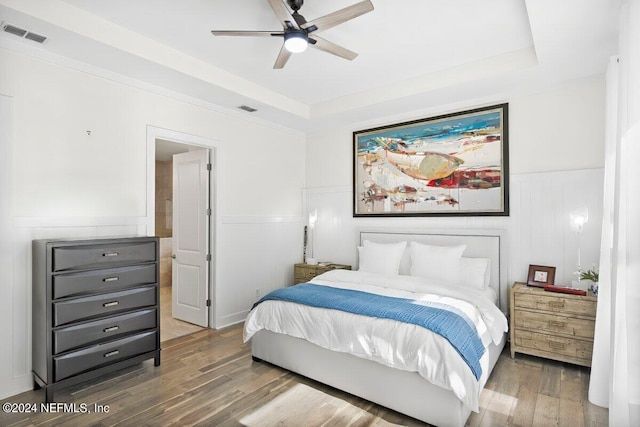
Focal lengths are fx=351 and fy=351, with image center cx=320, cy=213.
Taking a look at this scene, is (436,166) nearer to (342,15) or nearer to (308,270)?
(308,270)

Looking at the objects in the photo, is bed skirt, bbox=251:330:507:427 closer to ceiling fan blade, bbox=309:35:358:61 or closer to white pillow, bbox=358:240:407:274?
white pillow, bbox=358:240:407:274

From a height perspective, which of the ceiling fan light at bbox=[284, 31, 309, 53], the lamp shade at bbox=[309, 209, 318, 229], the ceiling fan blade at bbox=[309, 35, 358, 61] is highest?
the ceiling fan blade at bbox=[309, 35, 358, 61]

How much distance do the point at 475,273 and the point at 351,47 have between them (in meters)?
2.60

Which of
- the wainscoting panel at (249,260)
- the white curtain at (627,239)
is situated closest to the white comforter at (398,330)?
the white curtain at (627,239)

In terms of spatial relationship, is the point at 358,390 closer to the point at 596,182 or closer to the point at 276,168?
the point at 596,182

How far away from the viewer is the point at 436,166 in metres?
4.35

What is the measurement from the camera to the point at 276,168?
5.17 m

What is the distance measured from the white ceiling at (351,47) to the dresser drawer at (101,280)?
1.83m

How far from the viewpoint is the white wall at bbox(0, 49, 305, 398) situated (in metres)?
2.76

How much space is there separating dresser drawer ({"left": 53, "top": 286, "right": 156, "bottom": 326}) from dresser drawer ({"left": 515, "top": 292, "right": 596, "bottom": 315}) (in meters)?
3.48

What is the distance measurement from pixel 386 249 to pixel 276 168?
6.63ft

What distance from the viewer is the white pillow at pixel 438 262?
3760mm

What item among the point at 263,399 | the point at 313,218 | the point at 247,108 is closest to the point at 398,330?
the point at 263,399

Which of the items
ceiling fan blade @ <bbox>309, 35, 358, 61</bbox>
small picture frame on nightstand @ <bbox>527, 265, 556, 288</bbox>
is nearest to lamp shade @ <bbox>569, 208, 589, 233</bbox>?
small picture frame on nightstand @ <bbox>527, 265, 556, 288</bbox>
